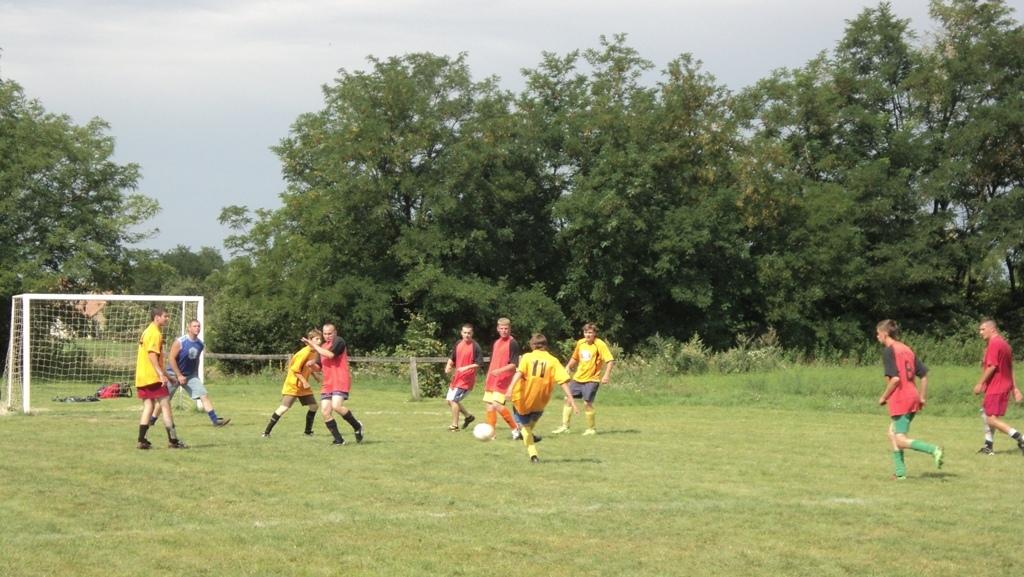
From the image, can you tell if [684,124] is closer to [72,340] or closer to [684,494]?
[72,340]

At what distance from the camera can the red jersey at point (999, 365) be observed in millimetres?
16547

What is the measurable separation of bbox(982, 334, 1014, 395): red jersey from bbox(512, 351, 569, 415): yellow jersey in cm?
624

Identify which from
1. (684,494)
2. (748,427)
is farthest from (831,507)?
(748,427)

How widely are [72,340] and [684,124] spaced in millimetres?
26795

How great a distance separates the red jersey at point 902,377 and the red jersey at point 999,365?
367cm

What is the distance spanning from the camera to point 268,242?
183 ft

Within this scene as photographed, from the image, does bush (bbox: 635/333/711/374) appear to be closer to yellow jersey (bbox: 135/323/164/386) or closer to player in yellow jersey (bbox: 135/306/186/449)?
player in yellow jersey (bbox: 135/306/186/449)

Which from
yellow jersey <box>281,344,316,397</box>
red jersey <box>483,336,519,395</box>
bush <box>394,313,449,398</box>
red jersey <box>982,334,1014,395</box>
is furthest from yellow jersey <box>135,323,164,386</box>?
bush <box>394,313,449,398</box>

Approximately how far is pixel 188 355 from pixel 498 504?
10.8 metres

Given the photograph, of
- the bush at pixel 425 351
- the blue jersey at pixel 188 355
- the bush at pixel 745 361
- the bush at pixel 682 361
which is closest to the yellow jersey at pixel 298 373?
the blue jersey at pixel 188 355

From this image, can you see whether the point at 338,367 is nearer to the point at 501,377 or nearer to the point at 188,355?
the point at 501,377

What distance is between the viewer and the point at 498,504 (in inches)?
443

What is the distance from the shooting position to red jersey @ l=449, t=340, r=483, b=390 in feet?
64.1

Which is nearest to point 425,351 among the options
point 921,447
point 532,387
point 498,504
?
point 532,387
